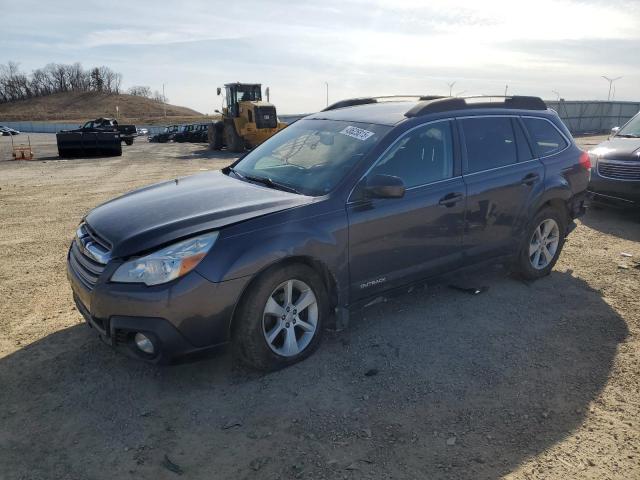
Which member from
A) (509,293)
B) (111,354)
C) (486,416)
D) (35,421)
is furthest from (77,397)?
(509,293)

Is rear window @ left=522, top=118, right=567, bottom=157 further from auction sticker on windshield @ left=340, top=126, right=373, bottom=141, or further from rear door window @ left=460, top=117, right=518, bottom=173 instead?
auction sticker on windshield @ left=340, top=126, right=373, bottom=141

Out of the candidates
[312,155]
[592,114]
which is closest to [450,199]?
[312,155]

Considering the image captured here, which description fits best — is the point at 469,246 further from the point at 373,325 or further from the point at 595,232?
the point at 595,232

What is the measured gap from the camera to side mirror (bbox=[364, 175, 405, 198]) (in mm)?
3643

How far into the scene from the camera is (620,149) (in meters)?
8.14

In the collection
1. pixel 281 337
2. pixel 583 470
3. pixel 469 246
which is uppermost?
pixel 469 246

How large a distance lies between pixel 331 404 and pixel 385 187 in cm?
154

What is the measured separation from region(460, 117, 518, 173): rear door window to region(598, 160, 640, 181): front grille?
401 centimetres

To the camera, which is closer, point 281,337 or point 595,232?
point 281,337

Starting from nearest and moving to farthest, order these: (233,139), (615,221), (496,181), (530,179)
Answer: (496,181) < (530,179) < (615,221) < (233,139)

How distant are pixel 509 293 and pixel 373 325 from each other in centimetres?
161

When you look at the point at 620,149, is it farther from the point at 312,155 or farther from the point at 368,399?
the point at 368,399

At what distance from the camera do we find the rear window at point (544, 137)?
514cm

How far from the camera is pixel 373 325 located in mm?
4309
